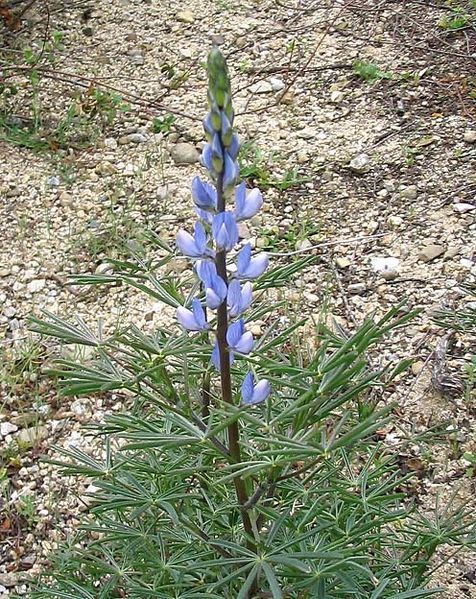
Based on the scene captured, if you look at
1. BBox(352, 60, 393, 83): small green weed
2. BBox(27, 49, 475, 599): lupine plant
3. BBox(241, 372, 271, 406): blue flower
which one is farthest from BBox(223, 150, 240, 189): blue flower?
BBox(352, 60, 393, 83): small green weed

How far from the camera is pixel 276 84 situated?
404 centimetres

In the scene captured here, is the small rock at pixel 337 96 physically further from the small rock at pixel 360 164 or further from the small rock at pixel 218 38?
the small rock at pixel 218 38

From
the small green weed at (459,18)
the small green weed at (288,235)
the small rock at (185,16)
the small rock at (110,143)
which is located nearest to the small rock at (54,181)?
the small rock at (110,143)

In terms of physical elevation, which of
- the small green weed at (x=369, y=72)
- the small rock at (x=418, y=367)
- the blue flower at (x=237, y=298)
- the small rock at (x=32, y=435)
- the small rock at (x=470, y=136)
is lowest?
the small rock at (x=32, y=435)

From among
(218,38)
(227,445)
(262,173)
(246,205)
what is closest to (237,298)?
(246,205)

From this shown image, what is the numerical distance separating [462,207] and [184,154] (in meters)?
1.13

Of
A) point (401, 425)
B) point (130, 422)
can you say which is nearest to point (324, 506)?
point (130, 422)

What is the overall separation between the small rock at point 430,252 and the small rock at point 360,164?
506 millimetres

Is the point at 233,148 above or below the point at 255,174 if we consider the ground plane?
above

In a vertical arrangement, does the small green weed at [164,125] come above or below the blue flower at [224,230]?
below

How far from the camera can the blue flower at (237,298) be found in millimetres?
1453

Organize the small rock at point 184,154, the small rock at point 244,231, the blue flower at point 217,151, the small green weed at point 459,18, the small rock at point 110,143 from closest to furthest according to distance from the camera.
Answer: the blue flower at point 217,151
the small rock at point 244,231
the small rock at point 184,154
the small rock at point 110,143
the small green weed at point 459,18

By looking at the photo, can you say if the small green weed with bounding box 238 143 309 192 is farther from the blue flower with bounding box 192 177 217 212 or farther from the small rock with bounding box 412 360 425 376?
the blue flower with bounding box 192 177 217 212

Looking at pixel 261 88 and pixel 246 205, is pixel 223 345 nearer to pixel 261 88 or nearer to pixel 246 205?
pixel 246 205
